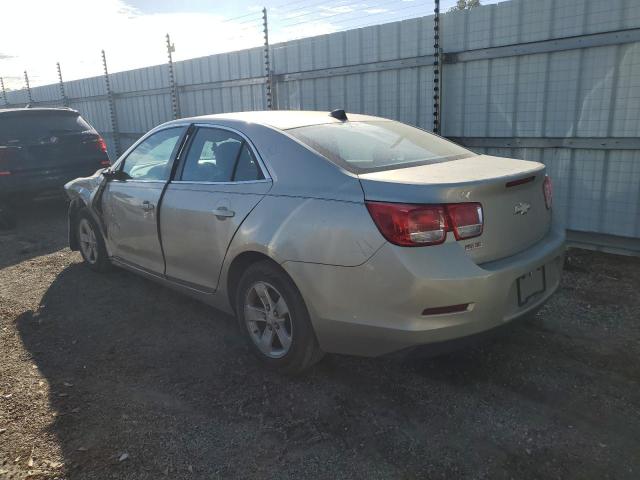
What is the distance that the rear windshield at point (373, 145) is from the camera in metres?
2.96

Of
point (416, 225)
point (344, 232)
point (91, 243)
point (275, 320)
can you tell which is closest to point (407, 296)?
point (416, 225)

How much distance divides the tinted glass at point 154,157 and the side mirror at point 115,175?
0.04 m

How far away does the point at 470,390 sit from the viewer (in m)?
2.95

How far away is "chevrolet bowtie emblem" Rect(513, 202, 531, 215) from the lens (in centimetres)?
275

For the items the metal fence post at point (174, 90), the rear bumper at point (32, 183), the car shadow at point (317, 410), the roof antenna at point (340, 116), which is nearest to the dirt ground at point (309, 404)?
the car shadow at point (317, 410)

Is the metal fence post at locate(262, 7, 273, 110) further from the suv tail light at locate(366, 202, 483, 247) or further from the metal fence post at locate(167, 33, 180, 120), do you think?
the suv tail light at locate(366, 202, 483, 247)

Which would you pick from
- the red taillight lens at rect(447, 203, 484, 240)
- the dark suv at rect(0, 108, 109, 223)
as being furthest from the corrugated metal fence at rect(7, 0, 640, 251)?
the dark suv at rect(0, 108, 109, 223)

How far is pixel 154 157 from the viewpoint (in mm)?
4250

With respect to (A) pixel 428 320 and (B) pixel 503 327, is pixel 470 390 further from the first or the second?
(A) pixel 428 320

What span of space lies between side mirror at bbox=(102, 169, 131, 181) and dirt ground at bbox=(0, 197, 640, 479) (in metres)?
1.20

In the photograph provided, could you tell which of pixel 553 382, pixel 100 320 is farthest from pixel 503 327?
pixel 100 320

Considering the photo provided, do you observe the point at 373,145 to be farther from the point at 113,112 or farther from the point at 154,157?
the point at 113,112

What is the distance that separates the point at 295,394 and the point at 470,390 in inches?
40.2

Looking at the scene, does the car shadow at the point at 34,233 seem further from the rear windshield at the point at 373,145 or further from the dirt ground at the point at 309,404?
the rear windshield at the point at 373,145
